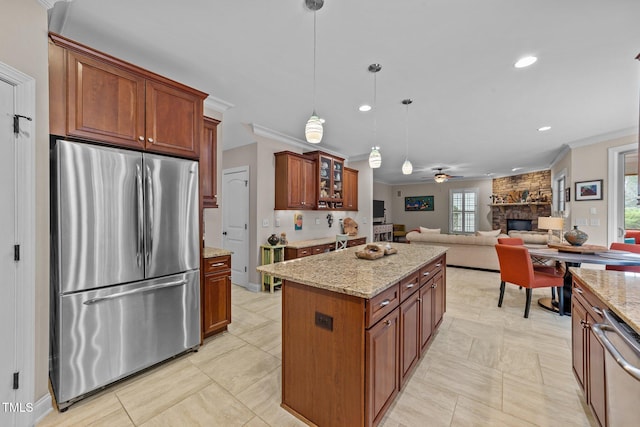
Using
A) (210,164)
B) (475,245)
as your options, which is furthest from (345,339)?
(475,245)

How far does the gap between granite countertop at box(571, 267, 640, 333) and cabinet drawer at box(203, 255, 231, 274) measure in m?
2.83

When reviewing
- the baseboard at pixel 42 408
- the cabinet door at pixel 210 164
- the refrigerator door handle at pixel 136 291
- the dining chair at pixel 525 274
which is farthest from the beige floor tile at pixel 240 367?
the dining chair at pixel 525 274

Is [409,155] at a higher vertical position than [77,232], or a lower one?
higher

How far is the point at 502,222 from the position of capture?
9.66 meters

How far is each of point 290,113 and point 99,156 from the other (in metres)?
2.30

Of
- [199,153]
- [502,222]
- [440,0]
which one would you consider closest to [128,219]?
[199,153]

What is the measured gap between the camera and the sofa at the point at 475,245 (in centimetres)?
539

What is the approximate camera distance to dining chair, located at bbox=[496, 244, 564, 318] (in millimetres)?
3121

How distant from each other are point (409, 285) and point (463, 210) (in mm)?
10158

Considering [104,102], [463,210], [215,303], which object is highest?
[104,102]

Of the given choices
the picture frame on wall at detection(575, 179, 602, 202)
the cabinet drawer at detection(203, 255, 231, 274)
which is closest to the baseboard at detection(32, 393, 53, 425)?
the cabinet drawer at detection(203, 255, 231, 274)

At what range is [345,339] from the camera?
1.42 m

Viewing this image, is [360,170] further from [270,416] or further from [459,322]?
[270,416]

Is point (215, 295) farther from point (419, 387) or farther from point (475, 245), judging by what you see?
point (475, 245)
